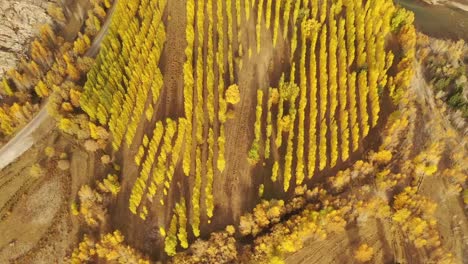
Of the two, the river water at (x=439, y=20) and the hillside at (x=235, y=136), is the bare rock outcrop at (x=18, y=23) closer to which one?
the hillside at (x=235, y=136)

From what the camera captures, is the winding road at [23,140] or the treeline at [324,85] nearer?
the treeline at [324,85]

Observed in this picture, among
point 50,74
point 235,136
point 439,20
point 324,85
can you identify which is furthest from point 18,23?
point 439,20

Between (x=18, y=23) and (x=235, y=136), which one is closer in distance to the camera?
(x=235, y=136)

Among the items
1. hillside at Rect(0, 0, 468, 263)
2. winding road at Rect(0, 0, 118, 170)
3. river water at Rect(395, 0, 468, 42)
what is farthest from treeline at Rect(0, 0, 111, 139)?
river water at Rect(395, 0, 468, 42)

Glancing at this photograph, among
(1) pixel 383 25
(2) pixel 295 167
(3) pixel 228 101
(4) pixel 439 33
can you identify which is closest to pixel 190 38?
(3) pixel 228 101

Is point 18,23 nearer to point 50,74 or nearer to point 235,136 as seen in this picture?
point 50,74

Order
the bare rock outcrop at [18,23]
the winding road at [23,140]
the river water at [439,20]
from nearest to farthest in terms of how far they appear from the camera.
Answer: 1. the winding road at [23,140]
2. the bare rock outcrop at [18,23]
3. the river water at [439,20]

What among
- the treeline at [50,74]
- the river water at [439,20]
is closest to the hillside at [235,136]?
the treeline at [50,74]

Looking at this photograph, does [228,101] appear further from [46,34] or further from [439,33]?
[439,33]
